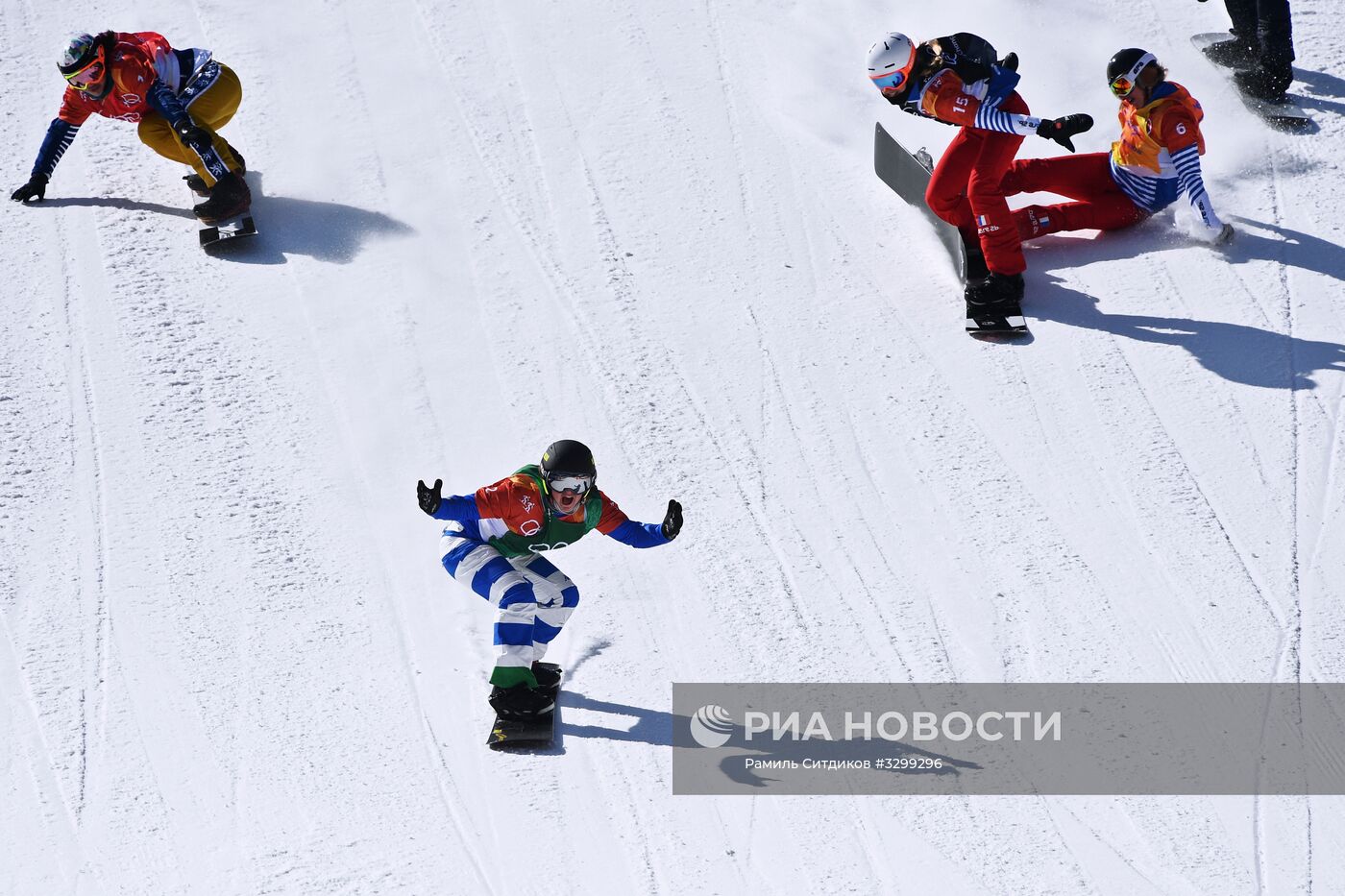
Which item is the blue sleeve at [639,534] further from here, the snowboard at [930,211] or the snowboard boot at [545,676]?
the snowboard at [930,211]

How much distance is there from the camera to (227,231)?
9.70 meters

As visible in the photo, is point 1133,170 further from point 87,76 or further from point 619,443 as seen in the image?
point 87,76

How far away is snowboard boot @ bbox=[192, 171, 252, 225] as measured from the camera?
9.77 m

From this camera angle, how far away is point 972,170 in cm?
908

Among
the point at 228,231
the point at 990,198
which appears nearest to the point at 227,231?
the point at 228,231

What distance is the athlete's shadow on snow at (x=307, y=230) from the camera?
970 centimetres

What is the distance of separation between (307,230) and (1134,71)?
518 cm

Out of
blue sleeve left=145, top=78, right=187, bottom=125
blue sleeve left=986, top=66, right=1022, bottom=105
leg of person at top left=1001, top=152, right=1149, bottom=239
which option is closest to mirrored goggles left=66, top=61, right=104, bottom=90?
blue sleeve left=145, top=78, right=187, bottom=125

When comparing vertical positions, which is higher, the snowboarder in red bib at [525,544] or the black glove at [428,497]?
the black glove at [428,497]

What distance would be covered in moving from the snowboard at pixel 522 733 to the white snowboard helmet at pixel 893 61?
420 cm

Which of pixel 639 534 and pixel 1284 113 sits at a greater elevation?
pixel 1284 113

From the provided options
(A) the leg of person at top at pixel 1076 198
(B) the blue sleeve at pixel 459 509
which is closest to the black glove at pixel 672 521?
(B) the blue sleeve at pixel 459 509

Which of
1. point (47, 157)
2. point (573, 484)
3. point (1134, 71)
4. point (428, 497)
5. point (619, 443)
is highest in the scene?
point (1134, 71)

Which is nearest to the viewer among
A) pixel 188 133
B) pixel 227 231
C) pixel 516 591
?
pixel 516 591
